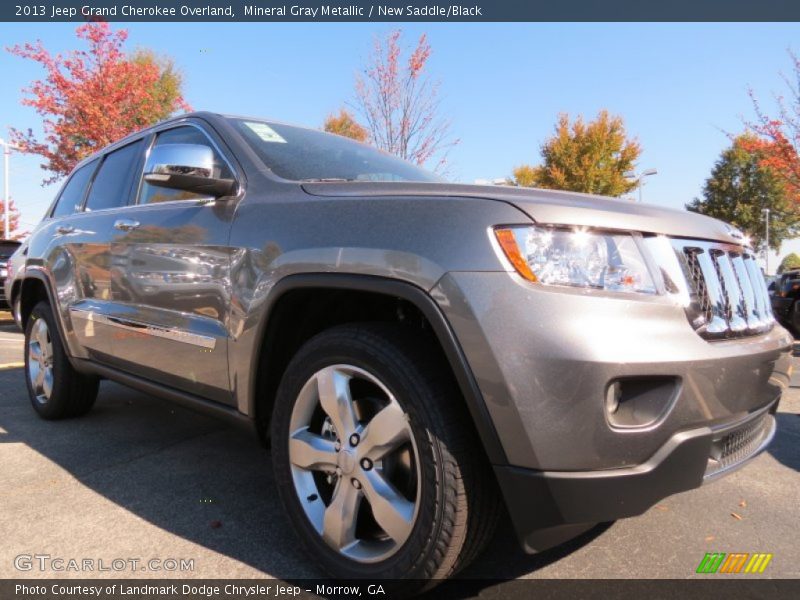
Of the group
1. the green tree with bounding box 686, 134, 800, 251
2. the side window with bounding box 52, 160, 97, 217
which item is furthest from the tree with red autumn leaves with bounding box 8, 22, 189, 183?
the green tree with bounding box 686, 134, 800, 251

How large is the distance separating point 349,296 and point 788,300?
9.13 meters

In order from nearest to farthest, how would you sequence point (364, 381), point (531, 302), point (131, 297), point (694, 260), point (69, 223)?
1. point (531, 302)
2. point (694, 260)
3. point (364, 381)
4. point (131, 297)
5. point (69, 223)

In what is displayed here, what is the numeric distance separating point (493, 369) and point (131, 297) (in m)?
2.13

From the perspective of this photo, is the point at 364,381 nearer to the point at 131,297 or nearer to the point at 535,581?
the point at 535,581

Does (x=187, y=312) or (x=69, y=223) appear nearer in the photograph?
(x=187, y=312)

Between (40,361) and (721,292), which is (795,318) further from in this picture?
(40,361)

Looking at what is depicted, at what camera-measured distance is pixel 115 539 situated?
2256 mm

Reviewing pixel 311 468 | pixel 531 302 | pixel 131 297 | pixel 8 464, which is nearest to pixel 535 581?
pixel 311 468

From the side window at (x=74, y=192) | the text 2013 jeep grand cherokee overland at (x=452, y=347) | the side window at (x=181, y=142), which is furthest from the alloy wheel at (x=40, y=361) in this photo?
the text 2013 jeep grand cherokee overland at (x=452, y=347)

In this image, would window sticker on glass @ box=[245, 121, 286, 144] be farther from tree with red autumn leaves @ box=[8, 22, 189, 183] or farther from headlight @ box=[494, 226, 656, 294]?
tree with red autumn leaves @ box=[8, 22, 189, 183]

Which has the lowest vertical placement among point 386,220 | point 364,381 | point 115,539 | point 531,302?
point 115,539

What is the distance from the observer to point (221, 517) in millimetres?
2449

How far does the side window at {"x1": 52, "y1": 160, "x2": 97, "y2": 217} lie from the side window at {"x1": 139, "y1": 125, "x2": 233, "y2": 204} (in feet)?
3.83

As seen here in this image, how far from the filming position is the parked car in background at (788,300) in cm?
842
